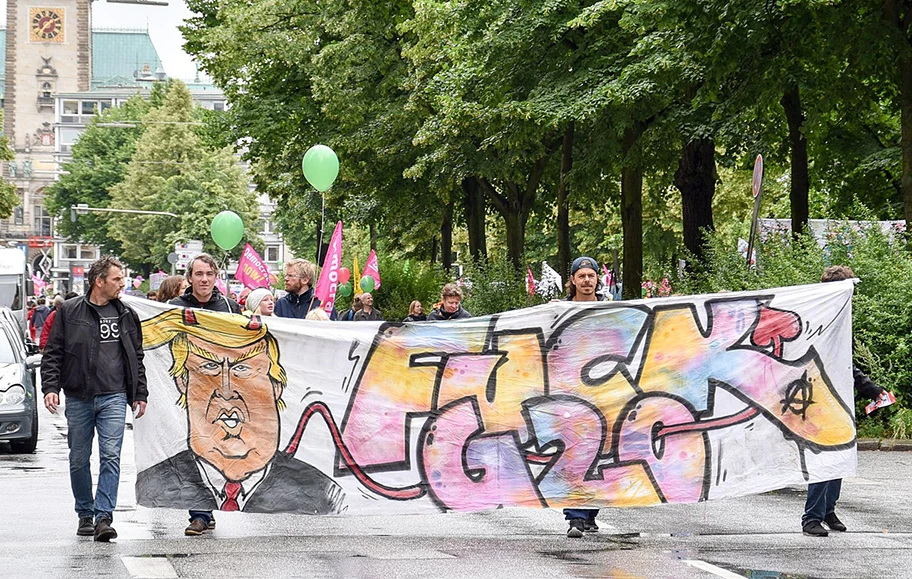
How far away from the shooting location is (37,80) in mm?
163250

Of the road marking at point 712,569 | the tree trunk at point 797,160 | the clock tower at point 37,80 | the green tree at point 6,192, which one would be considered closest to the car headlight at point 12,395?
the road marking at point 712,569

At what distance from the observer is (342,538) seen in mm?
9883

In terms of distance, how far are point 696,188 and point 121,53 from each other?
17468 centimetres

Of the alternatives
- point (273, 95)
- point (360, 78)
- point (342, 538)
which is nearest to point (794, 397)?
point (342, 538)

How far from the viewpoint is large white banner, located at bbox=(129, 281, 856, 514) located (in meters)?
10.1

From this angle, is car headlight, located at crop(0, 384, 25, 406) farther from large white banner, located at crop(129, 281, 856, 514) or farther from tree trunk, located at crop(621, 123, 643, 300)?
tree trunk, located at crop(621, 123, 643, 300)

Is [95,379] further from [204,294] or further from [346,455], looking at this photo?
[346,455]

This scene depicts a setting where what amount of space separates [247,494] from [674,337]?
308cm

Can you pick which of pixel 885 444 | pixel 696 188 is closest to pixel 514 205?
pixel 696 188

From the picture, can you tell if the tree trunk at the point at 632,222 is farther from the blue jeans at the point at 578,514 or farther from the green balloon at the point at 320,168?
the blue jeans at the point at 578,514

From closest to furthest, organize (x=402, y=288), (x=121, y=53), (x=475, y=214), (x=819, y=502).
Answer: (x=819, y=502) → (x=475, y=214) → (x=402, y=288) → (x=121, y=53)

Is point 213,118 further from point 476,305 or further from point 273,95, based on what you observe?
point 476,305

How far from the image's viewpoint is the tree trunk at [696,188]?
83.6 feet

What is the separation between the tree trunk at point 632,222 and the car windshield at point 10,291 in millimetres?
19430
